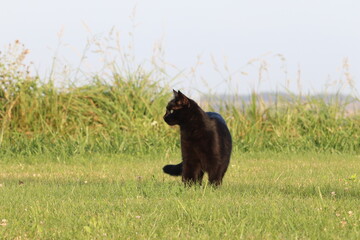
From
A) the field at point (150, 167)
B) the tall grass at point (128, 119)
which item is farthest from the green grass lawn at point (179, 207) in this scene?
the tall grass at point (128, 119)

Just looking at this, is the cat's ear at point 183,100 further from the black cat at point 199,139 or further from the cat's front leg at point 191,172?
the cat's front leg at point 191,172

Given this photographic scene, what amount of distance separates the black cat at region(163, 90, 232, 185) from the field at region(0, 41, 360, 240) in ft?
0.75

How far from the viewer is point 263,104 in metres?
12.6

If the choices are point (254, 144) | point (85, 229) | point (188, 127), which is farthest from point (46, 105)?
point (85, 229)

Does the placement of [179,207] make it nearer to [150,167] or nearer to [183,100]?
[183,100]

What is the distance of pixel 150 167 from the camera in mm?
9211

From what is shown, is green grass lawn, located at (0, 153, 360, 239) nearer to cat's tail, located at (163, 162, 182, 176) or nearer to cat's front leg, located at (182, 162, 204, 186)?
cat's front leg, located at (182, 162, 204, 186)

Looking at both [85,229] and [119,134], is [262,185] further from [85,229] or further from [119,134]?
[119,134]

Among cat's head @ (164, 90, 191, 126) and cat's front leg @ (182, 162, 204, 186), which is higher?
cat's head @ (164, 90, 191, 126)

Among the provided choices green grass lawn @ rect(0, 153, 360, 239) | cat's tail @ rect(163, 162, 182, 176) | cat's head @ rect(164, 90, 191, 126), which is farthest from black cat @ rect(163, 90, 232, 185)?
cat's tail @ rect(163, 162, 182, 176)

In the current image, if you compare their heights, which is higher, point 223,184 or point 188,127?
point 188,127

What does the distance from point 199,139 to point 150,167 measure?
9.02 ft

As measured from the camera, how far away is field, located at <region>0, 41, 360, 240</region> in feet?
15.5

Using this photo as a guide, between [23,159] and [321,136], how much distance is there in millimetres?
5420
